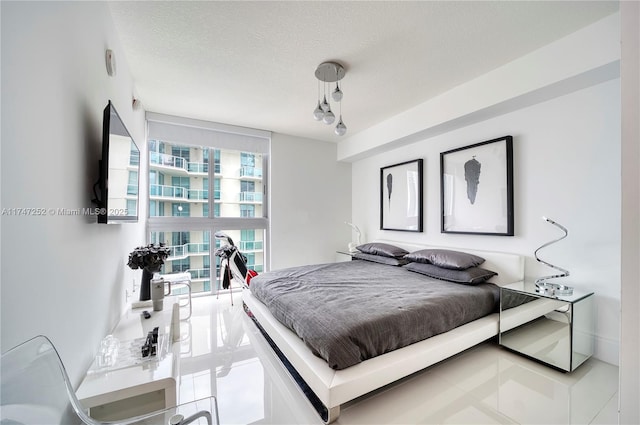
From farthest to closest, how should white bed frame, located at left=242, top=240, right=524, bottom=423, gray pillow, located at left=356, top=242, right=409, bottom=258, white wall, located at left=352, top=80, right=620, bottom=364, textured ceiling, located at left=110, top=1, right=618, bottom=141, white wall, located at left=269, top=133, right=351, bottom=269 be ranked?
white wall, located at left=269, top=133, right=351, bottom=269, gray pillow, located at left=356, top=242, right=409, bottom=258, white wall, located at left=352, top=80, right=620, bottom=364, textured ceiling, located at left=110, top=1, right=618, bottom=141, white bed frame, located at left=242, top=240, right=524, bottom=423

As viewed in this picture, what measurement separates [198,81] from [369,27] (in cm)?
185

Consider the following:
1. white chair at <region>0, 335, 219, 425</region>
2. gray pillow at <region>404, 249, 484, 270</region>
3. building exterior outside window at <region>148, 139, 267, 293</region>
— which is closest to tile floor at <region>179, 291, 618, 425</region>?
gray pillow at <region>404, 249, 484, 270</region>

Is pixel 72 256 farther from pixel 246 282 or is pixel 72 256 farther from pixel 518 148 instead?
pixel 518 148

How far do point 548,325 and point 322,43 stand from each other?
3032 mm

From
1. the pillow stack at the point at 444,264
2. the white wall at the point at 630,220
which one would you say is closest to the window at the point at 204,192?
the pillow stack at the point at 444,264

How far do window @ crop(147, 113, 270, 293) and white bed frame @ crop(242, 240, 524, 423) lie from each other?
2.06 meters

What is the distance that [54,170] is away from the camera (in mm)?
1003

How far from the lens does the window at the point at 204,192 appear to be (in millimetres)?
3775

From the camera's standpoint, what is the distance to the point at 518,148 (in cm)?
267

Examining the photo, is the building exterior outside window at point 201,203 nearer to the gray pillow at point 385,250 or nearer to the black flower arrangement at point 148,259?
the black flower arrangement at point 148,259

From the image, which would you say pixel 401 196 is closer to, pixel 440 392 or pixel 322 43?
pixel 322 43

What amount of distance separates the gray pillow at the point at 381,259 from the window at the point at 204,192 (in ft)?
5.40

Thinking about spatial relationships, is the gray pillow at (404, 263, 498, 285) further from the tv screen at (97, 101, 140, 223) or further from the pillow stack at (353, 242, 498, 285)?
the tv screen at (97, 101, 140, 223)

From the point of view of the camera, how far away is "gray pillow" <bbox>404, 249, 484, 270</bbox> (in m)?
2.69
